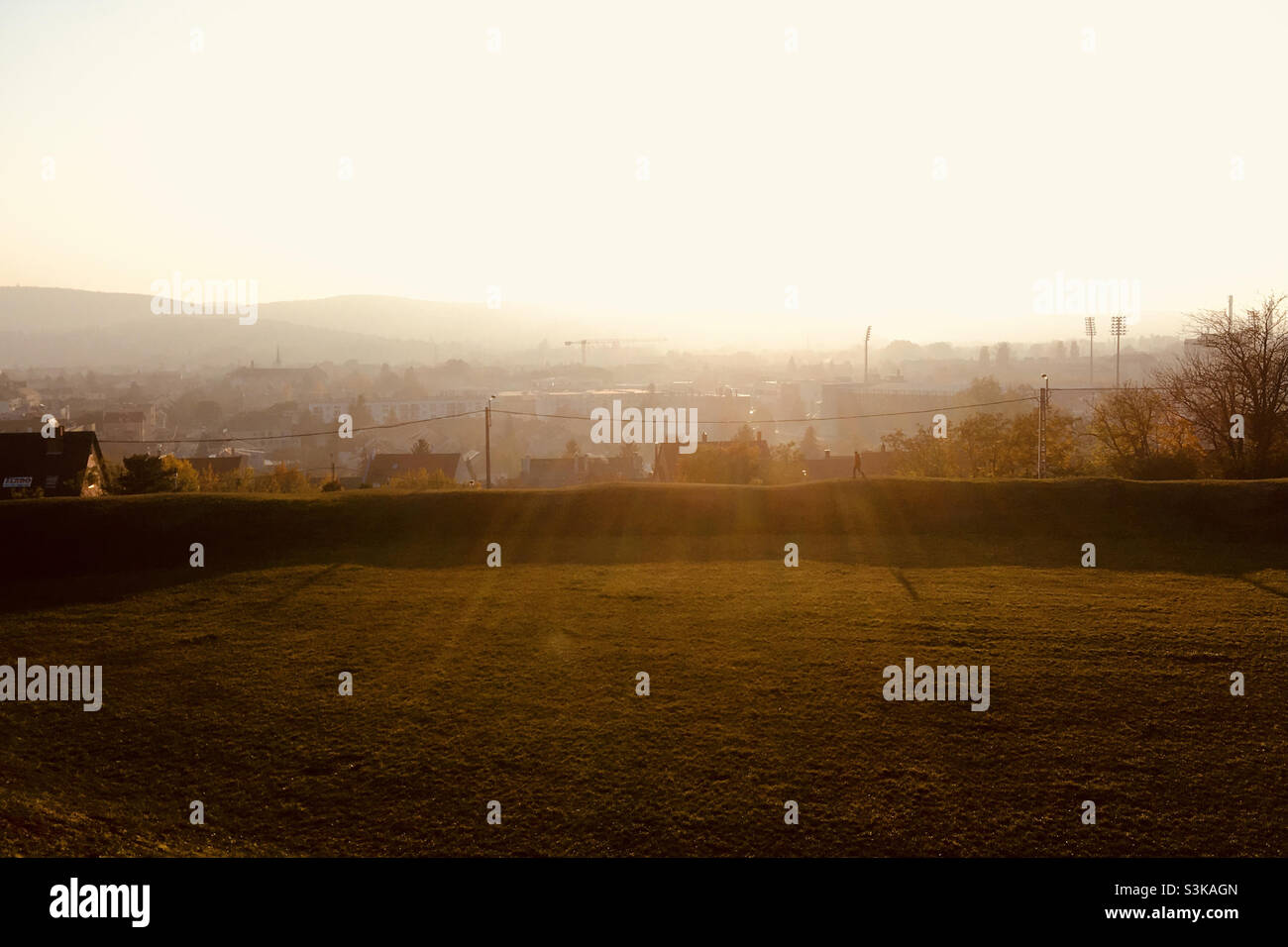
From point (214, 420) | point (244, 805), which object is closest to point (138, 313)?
point (214, 420)

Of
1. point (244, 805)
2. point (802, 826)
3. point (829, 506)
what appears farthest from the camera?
point (829, 506)

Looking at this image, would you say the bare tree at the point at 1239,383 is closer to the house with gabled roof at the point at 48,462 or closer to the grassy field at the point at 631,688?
the grassy field at the point at 631,688

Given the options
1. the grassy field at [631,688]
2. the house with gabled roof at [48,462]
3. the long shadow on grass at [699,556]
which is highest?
the house with gabled roof at [48,462]

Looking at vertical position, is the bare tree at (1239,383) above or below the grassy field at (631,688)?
above

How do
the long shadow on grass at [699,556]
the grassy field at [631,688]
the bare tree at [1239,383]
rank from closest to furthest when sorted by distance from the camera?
the grassy field at [631,688] < the long shadow on grass at [699,556] < the bare tree at [1239,383]

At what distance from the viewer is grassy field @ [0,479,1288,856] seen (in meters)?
6.65

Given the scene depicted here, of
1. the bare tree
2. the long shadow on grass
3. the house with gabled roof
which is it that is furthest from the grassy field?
the house with gabled roof

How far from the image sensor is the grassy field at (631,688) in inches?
262

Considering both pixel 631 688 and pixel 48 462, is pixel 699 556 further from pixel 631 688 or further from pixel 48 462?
pixel 48 462

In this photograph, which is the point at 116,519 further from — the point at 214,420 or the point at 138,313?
the point at 138,313

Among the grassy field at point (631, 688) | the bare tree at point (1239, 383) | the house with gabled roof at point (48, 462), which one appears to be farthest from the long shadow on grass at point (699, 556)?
the house with gabled roof at point (48, 462)

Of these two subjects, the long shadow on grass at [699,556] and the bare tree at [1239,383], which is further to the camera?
the bare tree at [1239,383]

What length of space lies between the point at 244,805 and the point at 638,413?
7533 centimetres
